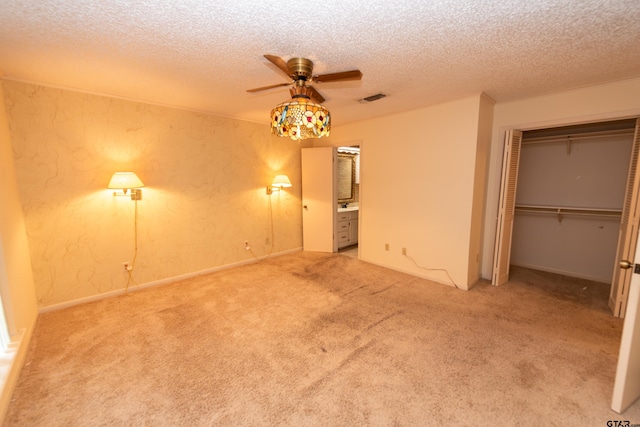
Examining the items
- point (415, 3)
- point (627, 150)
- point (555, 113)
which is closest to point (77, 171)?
point (415, 3)

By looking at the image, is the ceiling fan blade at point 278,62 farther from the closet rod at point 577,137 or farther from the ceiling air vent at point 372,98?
the closet rod at point 577,137

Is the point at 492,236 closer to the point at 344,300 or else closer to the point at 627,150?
the point at 627,150

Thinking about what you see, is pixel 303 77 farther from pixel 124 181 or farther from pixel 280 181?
pixel 280 181

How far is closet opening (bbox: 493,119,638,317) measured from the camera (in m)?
3.23

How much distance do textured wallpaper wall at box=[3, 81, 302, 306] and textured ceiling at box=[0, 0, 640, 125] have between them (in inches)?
14.7

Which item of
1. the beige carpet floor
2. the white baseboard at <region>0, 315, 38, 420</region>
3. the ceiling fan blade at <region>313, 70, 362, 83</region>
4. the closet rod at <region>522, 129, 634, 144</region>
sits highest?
the ceiling fan blade at <region>313, 70, 362, 83</region>

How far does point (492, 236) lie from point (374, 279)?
5.48ft

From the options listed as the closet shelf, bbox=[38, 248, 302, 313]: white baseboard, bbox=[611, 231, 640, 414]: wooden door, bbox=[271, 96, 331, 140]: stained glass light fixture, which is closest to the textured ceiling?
bbox=[271, 96, 331, 140]: stained glass light fixture

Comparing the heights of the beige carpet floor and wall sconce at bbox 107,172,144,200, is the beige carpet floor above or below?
below

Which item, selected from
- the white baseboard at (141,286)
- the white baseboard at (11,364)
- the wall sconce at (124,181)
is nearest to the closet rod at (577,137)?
the white baseboard at (141,286)

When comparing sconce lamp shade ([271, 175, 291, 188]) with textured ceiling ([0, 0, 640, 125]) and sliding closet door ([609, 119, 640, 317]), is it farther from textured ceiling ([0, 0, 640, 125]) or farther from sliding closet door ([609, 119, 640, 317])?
sliding closet door ([609, 119, 640, 317])

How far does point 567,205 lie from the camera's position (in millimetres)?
3656

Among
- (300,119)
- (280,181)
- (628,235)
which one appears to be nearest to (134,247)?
(280,181)

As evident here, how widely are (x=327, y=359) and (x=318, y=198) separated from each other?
3101 millimetres
